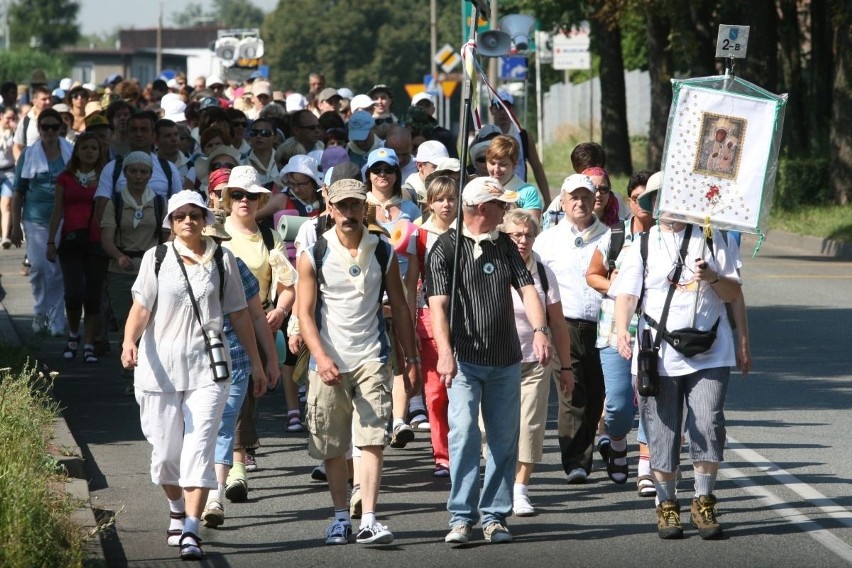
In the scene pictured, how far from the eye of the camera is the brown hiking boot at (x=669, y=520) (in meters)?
7.91

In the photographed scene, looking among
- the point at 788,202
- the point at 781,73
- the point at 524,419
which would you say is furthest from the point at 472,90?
the point at 781,73

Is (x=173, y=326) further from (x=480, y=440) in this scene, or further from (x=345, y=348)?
(x=480, y=440)

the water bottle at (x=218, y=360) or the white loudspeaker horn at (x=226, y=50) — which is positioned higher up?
the white loudspeaker horn at (x=226, y=50)

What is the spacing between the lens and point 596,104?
2227 inches

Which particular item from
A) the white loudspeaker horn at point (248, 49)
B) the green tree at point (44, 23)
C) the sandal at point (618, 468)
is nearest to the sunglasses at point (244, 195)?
the sandal at point (618, 468)

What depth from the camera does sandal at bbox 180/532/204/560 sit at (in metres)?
7.49

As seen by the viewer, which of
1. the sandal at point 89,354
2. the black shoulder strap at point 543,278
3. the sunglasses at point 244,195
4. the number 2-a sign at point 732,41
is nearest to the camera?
the number 2-a sign at point 732,41

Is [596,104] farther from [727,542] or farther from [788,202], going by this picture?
[727,542]

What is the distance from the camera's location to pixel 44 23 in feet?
438

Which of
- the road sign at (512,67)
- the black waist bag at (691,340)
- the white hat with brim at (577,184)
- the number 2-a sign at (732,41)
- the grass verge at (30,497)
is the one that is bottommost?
the grass verge at (30,497)

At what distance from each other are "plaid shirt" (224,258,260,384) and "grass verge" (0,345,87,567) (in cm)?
101

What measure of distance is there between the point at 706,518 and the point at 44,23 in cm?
13129

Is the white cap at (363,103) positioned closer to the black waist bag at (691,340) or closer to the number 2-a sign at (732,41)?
the number 2-a sign at (732,41)

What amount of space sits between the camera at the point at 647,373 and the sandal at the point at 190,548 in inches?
85.7
